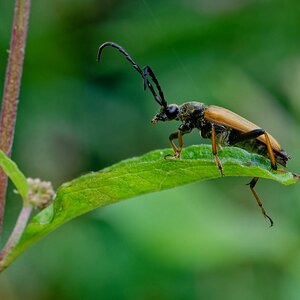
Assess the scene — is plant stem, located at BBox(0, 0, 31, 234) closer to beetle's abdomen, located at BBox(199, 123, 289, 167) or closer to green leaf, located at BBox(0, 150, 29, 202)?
green leaf, located at BBox(0, 150, 29, 202)

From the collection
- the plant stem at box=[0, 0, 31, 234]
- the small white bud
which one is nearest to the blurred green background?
the small white bud

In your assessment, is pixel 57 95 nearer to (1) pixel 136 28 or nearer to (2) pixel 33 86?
(2) pixel 33 86

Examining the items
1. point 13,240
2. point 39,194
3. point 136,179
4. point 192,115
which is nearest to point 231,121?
point 192,115

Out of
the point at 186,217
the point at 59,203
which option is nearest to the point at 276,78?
the point at 186,217

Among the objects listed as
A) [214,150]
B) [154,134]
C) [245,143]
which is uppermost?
[214,150]

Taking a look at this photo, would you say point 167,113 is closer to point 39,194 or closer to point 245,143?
point 245,143

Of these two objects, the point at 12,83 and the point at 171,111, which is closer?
the point at 12,83

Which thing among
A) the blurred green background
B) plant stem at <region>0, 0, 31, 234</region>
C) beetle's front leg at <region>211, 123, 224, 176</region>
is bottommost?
the blurred green background
